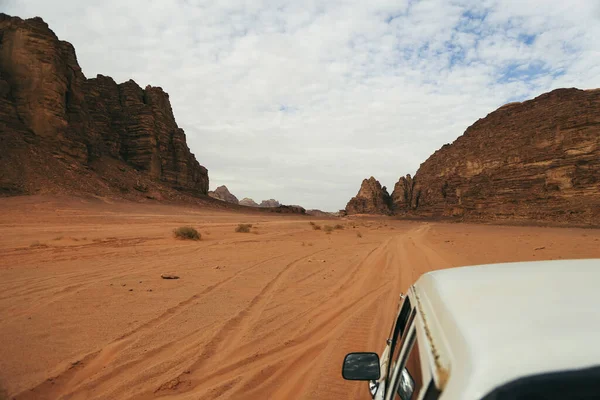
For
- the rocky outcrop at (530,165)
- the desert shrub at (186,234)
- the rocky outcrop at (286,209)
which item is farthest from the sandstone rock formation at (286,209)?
the desert shrub at (186,234)

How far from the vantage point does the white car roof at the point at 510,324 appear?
0.75 m

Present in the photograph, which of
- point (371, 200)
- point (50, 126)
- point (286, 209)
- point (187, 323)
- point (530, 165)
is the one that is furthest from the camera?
point (371, 200)

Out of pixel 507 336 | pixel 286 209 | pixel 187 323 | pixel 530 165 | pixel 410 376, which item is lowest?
pixel 187 323

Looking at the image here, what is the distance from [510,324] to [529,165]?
188 ft

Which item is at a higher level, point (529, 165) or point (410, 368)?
point (529, 165)

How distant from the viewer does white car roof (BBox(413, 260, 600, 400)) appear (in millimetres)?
750

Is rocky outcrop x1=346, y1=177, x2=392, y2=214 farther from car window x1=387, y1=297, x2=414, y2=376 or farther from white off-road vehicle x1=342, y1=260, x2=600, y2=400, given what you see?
white off-road vehicle x1=342, y1=260, x2=600, y2=400

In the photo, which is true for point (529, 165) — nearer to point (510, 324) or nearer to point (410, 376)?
point (410, 376)

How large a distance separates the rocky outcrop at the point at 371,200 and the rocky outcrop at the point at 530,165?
25051 millimetres

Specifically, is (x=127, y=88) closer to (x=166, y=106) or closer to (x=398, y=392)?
(x=166, y=106)

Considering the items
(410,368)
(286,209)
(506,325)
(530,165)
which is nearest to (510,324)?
(506,325)

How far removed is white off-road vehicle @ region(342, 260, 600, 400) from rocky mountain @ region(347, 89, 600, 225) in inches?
1806

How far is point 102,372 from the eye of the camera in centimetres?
334

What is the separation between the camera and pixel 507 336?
854mm
